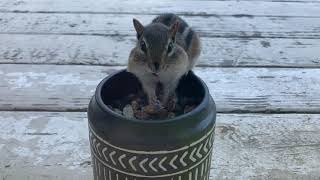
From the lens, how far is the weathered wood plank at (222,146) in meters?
0.82

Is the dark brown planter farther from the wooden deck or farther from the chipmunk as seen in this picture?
the wooden deck

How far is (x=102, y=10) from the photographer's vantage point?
1.31 meters

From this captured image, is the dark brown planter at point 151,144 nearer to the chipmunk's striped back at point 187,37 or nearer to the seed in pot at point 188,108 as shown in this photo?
the seed in pot at point 188,108

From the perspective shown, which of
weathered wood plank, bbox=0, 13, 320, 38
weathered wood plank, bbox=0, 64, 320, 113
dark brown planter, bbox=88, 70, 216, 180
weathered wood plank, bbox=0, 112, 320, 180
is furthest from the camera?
weathered wood plank, bbox=0, 13, 320, 38

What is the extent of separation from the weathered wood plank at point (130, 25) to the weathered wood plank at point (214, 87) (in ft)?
0.52

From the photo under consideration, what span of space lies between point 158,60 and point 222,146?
31 centimetres

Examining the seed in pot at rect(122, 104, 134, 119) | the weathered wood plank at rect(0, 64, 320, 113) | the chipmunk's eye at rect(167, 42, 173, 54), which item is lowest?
the weathered wood plank at rect(0, 64, 320, 113)

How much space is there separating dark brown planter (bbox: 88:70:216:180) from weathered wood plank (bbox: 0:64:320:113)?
36 centimetres

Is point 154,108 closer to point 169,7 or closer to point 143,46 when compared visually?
point 143,46

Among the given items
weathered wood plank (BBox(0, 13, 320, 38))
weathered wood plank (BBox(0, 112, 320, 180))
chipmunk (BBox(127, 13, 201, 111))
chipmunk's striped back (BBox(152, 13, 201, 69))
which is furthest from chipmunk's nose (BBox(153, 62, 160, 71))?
weathered wood plank (BBox(0, 13, 320, 38))

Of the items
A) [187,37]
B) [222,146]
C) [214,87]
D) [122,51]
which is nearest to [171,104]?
[187,37]

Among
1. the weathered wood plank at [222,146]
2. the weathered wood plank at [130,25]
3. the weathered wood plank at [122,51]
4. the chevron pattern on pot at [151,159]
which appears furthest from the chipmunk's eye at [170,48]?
the weathered wood plank at [130,25]

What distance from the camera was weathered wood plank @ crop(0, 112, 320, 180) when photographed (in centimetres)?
82

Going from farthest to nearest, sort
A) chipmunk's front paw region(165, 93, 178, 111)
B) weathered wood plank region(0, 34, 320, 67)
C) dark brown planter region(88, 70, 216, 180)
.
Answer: weathered wood plank region(0, 34, 320, 67)
chipmunk's front paw region(165, 93, 178, 111)
dark brown planter region(88, 70, 216, 180)
